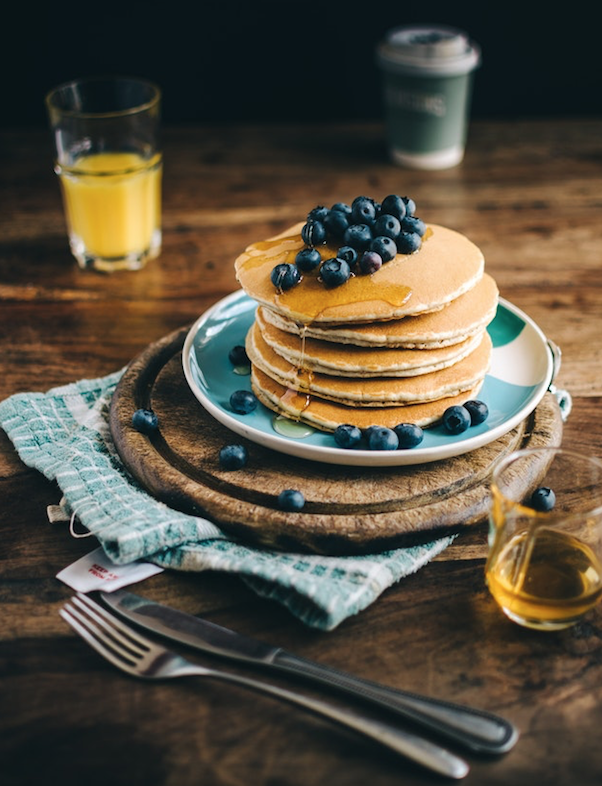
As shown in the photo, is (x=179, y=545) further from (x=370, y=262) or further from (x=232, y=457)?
(x=370, y=262)

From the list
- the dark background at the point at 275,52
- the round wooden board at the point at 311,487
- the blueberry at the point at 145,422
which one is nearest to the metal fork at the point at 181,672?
the round wooden board at the point at 311,487

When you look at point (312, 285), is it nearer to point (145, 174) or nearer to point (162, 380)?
point (162, 380)

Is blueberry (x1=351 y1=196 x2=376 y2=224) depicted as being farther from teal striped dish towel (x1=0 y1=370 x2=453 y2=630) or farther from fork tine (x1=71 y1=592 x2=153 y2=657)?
fork tine (x1=71 y1=592 x2=153 y2=657)

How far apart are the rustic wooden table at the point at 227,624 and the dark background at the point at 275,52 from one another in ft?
3.14

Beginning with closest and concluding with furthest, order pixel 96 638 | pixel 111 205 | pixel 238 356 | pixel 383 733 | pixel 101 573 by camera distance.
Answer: pixel 383 733, pixel 96 638, pixel 101 573, pixel 238 356, pixel 111 205

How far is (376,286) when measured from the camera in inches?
53.9

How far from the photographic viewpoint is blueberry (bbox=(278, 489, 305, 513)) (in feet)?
4.09

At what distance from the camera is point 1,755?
96 cm

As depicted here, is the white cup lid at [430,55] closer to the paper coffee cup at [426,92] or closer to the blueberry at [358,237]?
the paper coffee cup at [426,92]

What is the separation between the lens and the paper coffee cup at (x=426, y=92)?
8.15 ft

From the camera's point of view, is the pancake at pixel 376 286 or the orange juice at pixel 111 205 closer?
the pancake at pixel 376 286

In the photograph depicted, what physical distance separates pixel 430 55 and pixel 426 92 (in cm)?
11

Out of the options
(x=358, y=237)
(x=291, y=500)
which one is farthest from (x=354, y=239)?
(x=291, y=500)

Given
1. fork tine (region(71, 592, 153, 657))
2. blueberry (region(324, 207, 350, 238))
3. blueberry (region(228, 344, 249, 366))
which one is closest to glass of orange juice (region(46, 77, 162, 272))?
blueberry (region(228, 344, 249, 366))
